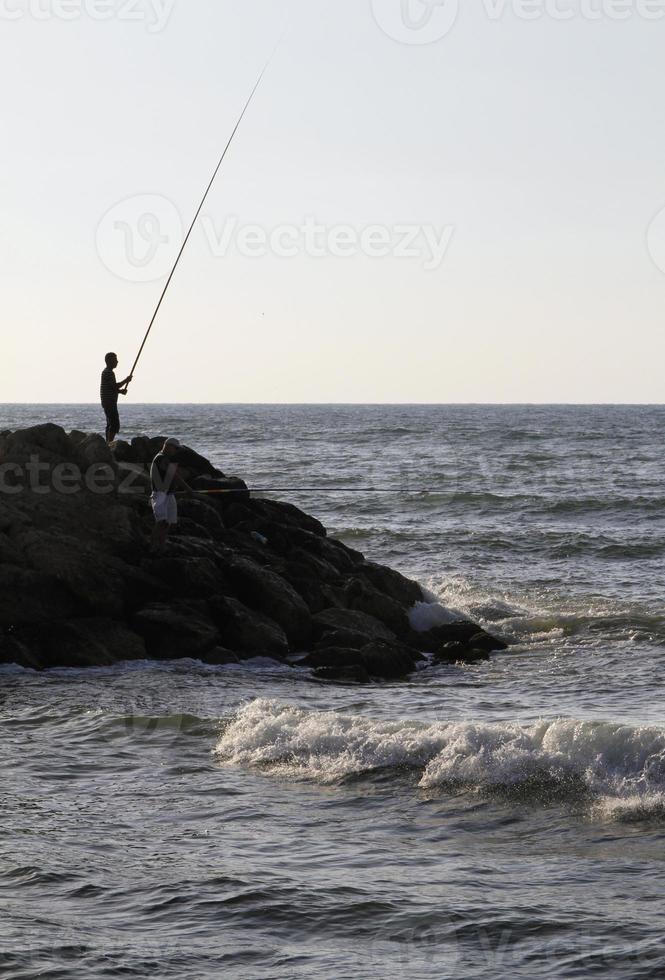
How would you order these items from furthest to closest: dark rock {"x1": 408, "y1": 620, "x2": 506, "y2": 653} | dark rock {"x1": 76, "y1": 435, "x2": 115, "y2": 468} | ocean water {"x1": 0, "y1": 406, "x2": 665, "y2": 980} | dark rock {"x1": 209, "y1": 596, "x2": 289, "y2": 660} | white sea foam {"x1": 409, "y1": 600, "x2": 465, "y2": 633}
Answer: white sea foam {"x1": 409, "y1": 600, "x2": 465, "y2": 633} → dark rock {"x1": 76, "y1": 435, "x2": 115, "y2": 468} → dark rock {"x1": 408, "y1": 620, "x2": 506, "y2": 653} → dark rock {"x1": 209, "y1": 596, "x2": 289, "y2": 660} → ocean water {"x1": 0, "y1": 406, "x2": 665, "y2": 980}

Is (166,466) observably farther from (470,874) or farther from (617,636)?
(470,874)

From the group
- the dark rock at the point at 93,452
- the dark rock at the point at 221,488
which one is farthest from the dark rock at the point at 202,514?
the dark rock at the point at 93,452

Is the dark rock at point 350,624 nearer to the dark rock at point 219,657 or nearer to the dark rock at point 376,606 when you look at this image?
the dark rock at point 376,606

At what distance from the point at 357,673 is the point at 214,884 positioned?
6.30 meters

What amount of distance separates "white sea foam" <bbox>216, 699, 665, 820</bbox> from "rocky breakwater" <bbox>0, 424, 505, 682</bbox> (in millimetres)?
3106

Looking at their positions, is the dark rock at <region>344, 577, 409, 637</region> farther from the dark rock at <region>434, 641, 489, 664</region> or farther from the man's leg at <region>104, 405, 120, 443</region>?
the man's leg at <region>104, 405, 120, 443</region>

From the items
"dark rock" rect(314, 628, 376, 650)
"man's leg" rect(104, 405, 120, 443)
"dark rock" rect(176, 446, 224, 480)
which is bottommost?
"dark rock" rect(314, 628, 376, 650)

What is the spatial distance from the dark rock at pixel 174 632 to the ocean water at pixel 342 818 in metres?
Answer: 0.29

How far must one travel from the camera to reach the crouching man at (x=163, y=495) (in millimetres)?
14820

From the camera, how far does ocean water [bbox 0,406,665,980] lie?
6336mm
